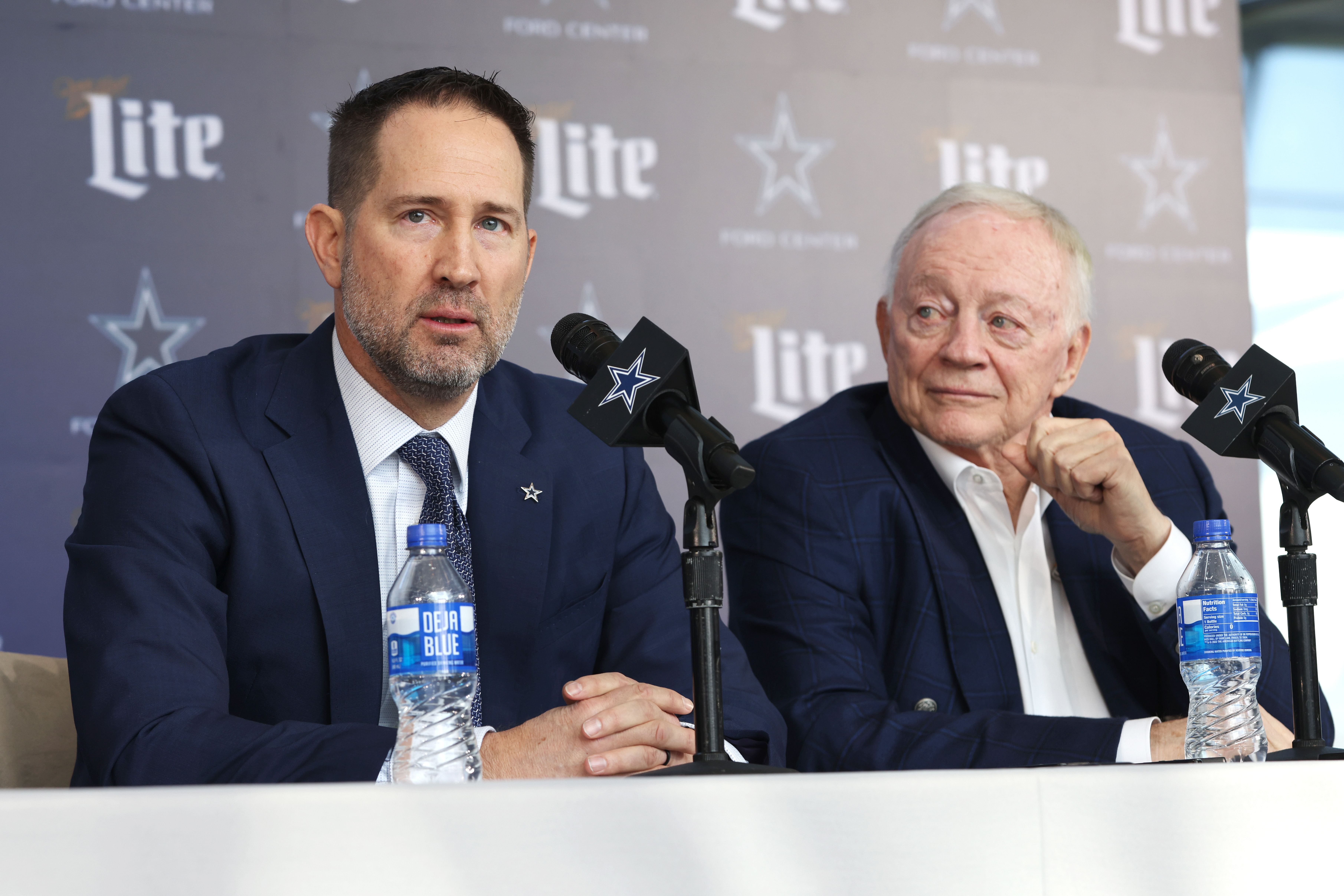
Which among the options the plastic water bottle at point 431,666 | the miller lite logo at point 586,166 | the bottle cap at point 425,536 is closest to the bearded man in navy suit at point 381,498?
the plastic water bottle at point 431,666

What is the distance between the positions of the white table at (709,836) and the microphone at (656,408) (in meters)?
A: 0.32

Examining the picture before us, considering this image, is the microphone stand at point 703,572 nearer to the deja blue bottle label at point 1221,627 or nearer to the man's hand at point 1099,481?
the deja blue bottle label at point 1221,627

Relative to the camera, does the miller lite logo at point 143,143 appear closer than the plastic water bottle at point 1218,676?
No

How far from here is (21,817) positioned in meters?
0.86

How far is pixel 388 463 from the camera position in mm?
1834

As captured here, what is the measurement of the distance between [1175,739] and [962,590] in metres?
0.50

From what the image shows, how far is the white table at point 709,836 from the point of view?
2.89 ft

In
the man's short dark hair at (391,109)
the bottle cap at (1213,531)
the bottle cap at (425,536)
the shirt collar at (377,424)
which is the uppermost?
the man's short dark hair at (391,109)

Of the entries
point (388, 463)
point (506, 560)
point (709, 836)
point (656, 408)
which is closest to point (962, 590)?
point (506, 560)

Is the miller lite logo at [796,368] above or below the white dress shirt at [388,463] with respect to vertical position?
above

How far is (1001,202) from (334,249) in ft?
3.81

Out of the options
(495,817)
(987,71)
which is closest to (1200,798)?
(495,817)

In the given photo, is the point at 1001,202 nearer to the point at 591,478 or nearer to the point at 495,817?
the point at 591,478

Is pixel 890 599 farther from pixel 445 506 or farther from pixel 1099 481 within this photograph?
pixel 445 506
